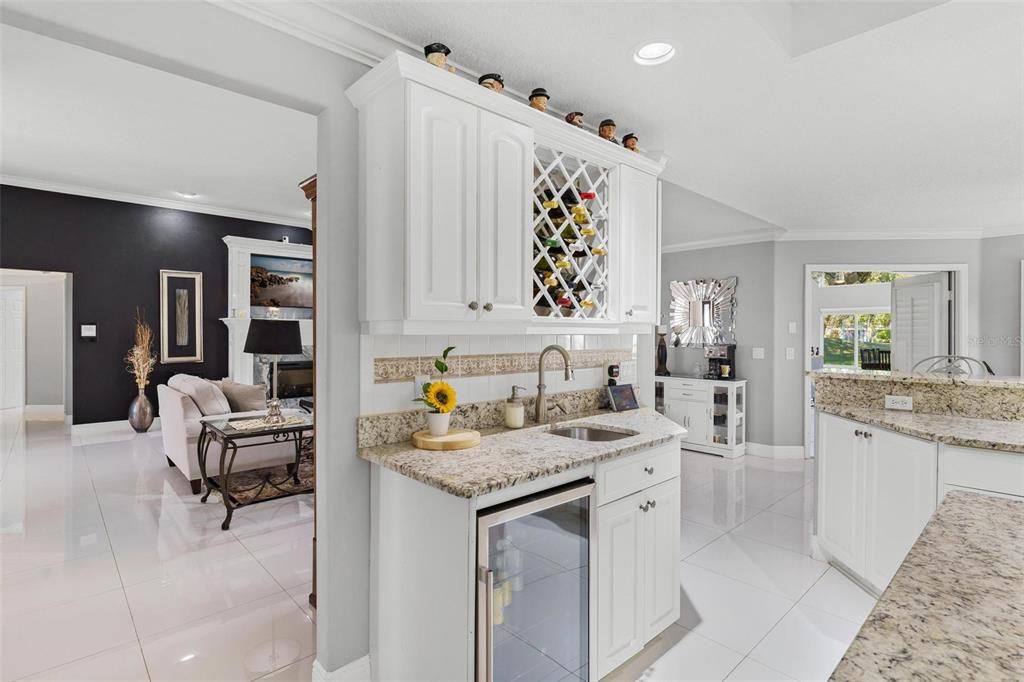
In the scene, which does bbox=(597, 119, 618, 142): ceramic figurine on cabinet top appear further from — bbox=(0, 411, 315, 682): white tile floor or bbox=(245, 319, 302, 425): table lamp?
bbox=(0, 411, 315, 682): white tile floor

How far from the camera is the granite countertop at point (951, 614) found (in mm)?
552

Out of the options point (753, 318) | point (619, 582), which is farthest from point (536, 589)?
point (753, 318)

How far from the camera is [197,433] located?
412 cm

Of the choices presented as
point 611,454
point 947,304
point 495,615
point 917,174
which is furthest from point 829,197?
point 495,615

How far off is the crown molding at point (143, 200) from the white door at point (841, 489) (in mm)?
6889

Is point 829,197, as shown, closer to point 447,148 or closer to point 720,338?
point 720,338

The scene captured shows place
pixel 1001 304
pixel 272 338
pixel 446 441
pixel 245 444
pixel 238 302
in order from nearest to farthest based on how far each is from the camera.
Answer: pixel 446 441, pixel 272 338, pixel 245 444, pixel 1001 304, pixel 238 302

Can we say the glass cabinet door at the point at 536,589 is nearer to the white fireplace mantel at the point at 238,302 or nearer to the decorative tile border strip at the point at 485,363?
the decorative tile border strip at the point at 485,363

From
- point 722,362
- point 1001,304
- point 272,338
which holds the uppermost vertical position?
point 1001,304

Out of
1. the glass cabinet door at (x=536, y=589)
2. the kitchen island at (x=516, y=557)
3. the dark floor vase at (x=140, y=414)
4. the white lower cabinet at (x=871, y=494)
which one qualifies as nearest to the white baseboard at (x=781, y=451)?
the white lower cabinet at (x=871, y=494)

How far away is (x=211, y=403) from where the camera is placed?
4.42 m

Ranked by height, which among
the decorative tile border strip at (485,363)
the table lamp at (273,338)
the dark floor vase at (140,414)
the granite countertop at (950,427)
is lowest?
the dark floor vase at (140,414)

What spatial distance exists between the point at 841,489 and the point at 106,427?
297 inches

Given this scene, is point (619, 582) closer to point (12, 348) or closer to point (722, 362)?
point (722, 362)
